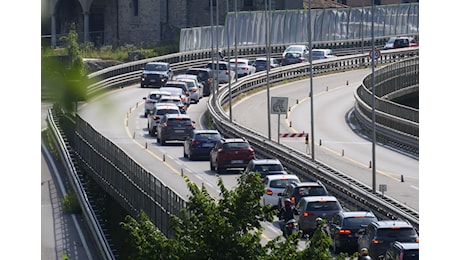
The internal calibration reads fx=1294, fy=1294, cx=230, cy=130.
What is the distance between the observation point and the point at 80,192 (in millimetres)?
46562

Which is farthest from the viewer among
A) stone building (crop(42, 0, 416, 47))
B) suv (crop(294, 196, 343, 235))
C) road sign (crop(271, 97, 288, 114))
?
stone building (crop(42, 0, 416, 47))

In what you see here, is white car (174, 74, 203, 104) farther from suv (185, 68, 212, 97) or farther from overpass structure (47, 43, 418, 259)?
suv (185, 68, 212, 97)

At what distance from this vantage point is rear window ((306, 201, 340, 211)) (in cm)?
3272

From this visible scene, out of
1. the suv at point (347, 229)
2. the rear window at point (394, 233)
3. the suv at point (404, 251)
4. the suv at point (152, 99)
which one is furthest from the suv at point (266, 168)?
the suv at point (152, 99)

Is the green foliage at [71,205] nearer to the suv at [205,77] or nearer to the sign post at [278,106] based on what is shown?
the sign post at [278,106]

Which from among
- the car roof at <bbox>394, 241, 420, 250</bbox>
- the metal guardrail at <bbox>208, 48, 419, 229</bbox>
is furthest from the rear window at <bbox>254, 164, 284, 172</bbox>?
the car roof at <bbox>394, 241, 420, 250</bbox>

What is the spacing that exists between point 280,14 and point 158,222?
86873 mm

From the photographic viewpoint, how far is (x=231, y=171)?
4878 cm

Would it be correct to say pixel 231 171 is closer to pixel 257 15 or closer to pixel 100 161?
pixel 100 161

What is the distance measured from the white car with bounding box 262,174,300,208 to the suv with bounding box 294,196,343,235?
4099 millimetres

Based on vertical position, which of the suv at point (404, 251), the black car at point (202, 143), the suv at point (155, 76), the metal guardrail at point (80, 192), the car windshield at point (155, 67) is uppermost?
the car windshield at point (155, 67)

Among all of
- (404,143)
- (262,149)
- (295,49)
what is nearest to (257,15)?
(295,49)

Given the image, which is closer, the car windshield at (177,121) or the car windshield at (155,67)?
the car windshield at (177,121)

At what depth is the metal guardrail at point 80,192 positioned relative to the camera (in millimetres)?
36281
